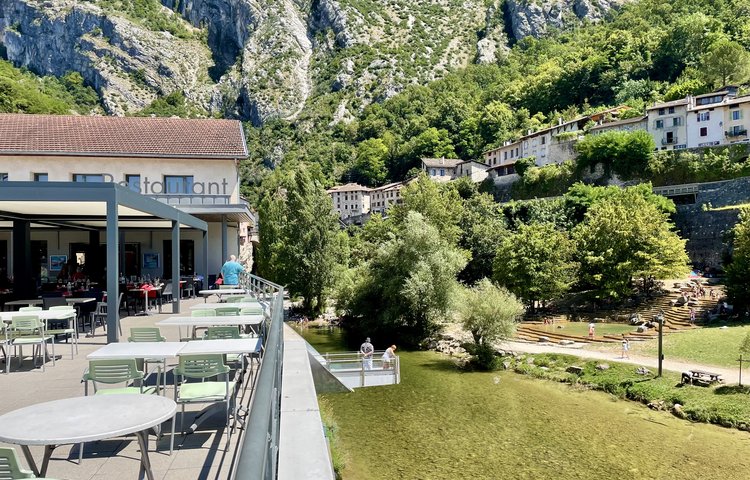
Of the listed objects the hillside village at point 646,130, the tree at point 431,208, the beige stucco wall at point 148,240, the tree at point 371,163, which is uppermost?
the tree at point 371,163

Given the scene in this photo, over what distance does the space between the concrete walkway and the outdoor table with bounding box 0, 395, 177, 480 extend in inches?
985

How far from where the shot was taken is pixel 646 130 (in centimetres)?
5588

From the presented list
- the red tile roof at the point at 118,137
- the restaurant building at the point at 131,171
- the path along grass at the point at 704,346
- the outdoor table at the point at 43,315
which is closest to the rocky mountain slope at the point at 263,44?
the red tile roof at the point at 118,137

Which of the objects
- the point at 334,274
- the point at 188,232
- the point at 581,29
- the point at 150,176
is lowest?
the point at 334,274

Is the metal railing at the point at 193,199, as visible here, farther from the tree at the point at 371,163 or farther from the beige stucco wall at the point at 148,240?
the tree at the point at 371,163

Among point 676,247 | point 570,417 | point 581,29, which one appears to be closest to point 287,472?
point 570,417

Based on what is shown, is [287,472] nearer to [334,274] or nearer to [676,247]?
[334,274]

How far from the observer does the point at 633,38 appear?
87562mm

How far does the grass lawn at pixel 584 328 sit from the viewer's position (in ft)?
100

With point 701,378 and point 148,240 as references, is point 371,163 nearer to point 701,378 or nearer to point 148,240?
point 148,240

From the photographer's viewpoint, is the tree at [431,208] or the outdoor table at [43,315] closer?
the outdoor table at [43,315]

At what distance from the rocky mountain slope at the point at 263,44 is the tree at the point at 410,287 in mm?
93763

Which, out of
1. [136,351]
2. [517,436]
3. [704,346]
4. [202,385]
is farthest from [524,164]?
[136,351]

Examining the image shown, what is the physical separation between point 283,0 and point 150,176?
425ft
